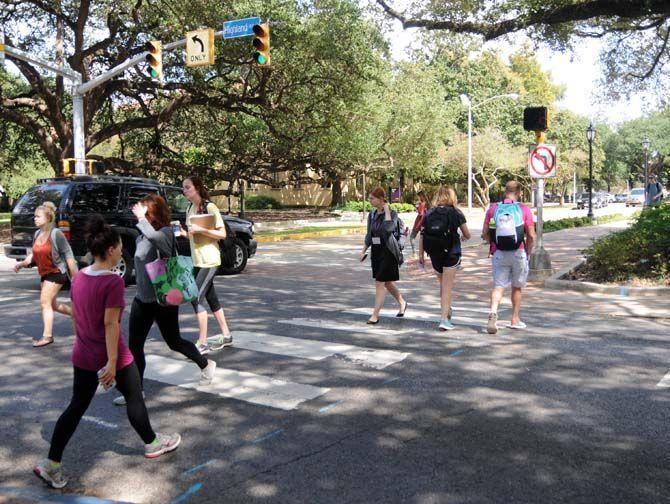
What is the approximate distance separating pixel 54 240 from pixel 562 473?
18.8ft

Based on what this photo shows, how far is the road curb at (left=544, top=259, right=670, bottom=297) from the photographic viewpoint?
11475 millimetres

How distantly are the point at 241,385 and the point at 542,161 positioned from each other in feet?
30.2

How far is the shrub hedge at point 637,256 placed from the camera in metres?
12.4

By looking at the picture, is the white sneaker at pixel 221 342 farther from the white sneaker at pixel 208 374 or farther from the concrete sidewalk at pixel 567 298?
the concrete sidewalk at pixel 567 298

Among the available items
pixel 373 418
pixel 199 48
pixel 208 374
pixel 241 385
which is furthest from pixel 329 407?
pixel 199 48

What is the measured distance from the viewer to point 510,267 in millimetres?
8320

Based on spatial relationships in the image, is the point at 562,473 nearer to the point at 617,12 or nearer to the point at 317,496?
the point at 317,496

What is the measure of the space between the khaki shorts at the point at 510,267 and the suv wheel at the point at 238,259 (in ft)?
25.1

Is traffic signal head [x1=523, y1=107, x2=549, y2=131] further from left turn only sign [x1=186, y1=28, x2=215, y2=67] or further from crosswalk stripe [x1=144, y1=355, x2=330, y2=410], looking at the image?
crosswalk stripe [x1=144, y1=355, x2=330, y2=410]

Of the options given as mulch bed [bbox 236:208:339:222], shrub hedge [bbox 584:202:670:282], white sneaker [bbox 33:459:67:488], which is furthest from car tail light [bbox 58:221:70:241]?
mulch bed [bbox 236:208:339:222]

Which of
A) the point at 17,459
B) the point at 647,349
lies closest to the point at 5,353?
the point at 17,459

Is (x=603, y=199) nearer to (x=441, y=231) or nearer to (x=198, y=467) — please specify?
(x=441, y=231)

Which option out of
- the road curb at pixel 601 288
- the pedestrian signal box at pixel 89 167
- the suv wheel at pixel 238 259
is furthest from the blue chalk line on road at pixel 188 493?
the pedestrian signal box at pixel 89 167

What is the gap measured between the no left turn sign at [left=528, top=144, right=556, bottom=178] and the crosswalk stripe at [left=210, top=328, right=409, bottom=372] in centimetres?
734
